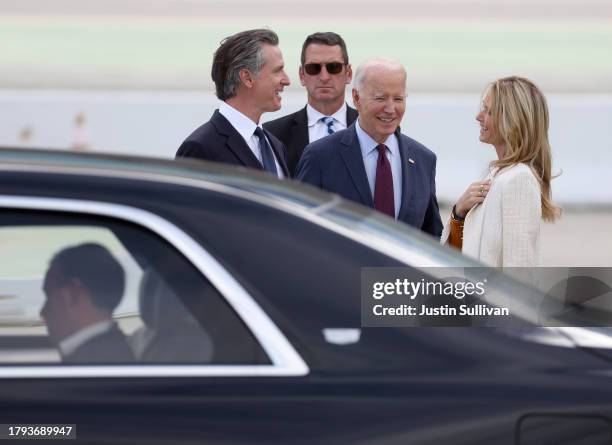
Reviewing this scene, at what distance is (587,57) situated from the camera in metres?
14.3

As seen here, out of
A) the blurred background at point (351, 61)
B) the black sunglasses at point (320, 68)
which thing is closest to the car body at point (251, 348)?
the black sunglasses at point (320, 68)

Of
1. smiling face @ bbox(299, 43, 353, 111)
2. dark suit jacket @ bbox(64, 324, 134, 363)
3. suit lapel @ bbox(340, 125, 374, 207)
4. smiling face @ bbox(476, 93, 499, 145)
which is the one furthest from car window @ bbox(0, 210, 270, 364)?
smiling face @ bbox(299, 43, 353, 111)

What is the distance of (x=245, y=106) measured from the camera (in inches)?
208

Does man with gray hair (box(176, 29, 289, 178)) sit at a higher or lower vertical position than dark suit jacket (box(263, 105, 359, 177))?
higher

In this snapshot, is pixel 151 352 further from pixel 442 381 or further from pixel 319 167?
pixel 319 167

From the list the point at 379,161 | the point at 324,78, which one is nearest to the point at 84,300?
the point at 379,161

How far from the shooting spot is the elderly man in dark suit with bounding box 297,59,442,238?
5.16m

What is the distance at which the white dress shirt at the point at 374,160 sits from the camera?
5203 millimetres

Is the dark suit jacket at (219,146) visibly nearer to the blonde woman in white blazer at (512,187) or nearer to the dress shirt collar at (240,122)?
the dress shirt collar at (240,122)

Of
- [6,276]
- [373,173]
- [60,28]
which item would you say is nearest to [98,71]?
[60,28]

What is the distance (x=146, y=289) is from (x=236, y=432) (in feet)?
1.12

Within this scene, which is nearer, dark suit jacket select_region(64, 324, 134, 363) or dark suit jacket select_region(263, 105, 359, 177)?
dark suit jacket select_region(64, 324, 134, 363)

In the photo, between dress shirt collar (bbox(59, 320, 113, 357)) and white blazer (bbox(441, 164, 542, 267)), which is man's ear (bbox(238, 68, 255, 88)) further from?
dress shirt collar (bbox(59, 320, 113, 357))

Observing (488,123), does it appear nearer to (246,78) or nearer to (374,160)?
(374,160)
